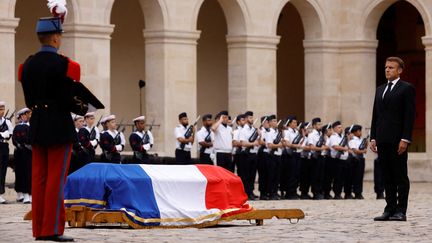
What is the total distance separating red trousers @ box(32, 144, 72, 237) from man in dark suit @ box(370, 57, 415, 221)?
4.69 m

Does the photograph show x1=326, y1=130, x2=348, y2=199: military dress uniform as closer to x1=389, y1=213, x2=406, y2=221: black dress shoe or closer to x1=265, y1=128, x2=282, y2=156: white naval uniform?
x1=265, y1=128, x2=282, y2=156: white naval uniform

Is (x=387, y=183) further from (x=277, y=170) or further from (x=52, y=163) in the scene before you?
(x=277, y=170)

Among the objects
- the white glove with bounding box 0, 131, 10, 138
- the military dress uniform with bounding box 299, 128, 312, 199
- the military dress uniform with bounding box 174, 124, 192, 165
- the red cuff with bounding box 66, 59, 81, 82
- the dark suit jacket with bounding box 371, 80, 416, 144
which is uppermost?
the red cuff with bounding box 66, 59, 81, 82

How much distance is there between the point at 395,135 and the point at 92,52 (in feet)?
46.9

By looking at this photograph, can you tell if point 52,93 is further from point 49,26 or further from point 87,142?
point 87,142

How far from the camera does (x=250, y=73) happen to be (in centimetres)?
A: 3216

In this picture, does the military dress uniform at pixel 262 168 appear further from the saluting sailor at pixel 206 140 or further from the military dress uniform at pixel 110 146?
the military dress uniform at pixel 110 146

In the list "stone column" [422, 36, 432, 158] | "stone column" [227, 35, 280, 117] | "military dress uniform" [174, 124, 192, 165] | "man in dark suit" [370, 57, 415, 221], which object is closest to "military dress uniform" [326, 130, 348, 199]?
"military dress uniform" [174, 124, 192, 165]

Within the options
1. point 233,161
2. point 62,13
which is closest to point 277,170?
point 233,161

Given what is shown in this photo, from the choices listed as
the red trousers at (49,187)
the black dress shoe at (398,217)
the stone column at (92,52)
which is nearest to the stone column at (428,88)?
the stone column at (92,52)

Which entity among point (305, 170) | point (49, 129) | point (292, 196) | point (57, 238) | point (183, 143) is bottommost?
point (292, 196)

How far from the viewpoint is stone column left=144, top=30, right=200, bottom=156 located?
30.0m

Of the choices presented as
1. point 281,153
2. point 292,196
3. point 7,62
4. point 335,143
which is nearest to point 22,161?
point 7,62

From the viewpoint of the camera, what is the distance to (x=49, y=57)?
37.7 ft
